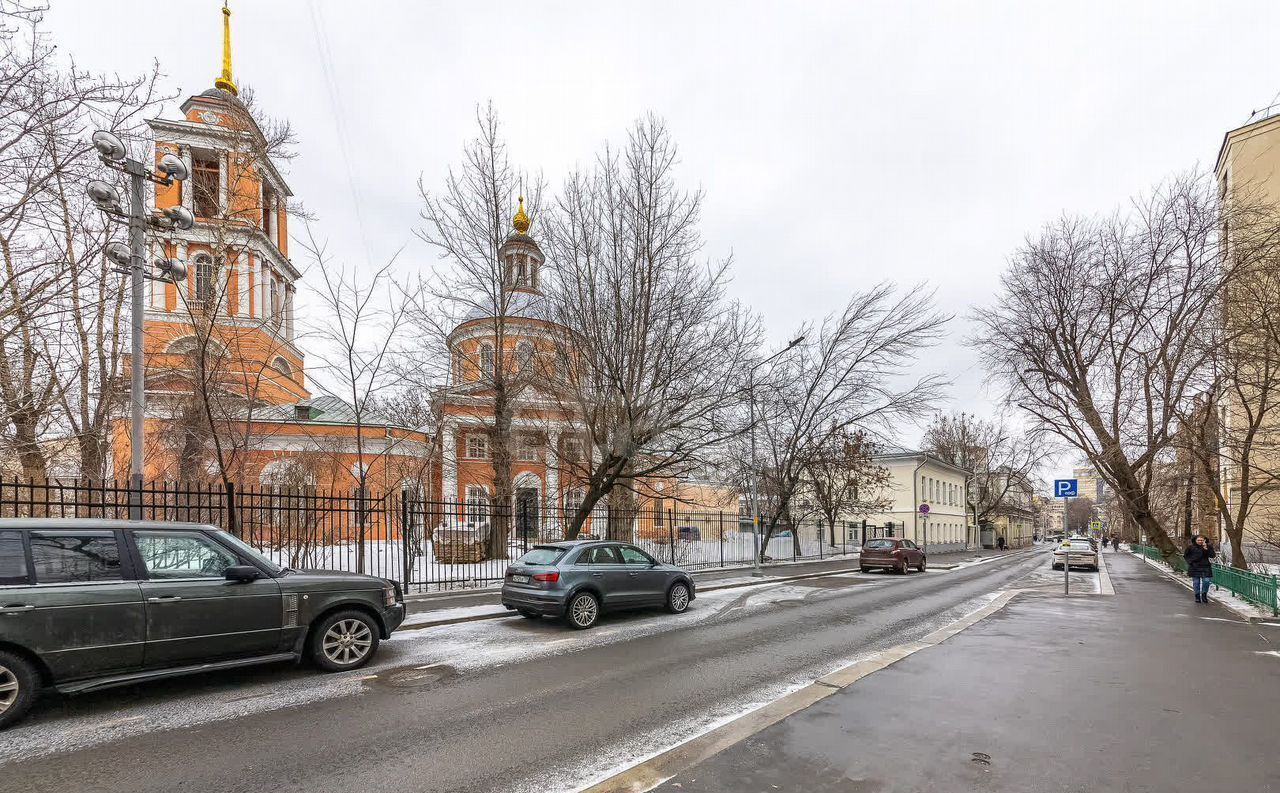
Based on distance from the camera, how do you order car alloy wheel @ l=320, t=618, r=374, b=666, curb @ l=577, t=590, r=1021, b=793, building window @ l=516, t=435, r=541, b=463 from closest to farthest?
curb @ l=577, t=590, r=1021, b=793 < car alloy wheel @ l=320, t=618, r=374, b=666 < building window @ l=516, t=435, r=541, b=463

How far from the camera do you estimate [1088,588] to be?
18391 millimetres

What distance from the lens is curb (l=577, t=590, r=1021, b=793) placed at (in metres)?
4.34

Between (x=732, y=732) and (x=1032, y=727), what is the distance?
2676 millimetres

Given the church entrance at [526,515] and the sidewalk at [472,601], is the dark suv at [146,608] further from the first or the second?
the church entrance at [526,515]

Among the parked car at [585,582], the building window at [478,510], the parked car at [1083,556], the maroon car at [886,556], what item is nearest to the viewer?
the parked car at [585,582]

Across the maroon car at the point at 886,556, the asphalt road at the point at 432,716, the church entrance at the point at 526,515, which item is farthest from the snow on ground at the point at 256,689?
the maroon car at the point at 886,556

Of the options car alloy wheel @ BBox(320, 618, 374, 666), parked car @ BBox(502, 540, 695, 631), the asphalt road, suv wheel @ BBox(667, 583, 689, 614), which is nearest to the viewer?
the asphalt road

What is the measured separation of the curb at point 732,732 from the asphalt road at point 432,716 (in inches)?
8.2

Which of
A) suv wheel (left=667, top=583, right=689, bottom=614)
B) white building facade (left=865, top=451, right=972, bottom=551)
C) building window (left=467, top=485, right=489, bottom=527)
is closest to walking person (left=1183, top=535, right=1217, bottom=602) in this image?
suv wheel (left=667, top=583, right=689, bottom=614)

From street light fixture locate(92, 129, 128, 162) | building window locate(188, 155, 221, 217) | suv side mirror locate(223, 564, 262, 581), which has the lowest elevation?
suv side mirror locate(223, 564, 262, 581)

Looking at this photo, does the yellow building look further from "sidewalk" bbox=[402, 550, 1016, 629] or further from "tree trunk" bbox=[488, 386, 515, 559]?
"tree trunk" bbox=[488, 386, 515, 559]

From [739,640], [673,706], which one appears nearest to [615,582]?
[739,640]

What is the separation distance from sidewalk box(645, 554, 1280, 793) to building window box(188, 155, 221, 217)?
13747 mm

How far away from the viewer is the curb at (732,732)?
4344mm
